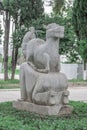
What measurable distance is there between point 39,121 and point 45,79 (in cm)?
115

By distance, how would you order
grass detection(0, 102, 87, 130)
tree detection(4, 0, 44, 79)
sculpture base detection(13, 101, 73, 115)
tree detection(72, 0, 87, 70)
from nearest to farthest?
grass detection(0, 102, 87, 130) → sculpture base detection(13, 101, 73, 115) → tree detection(72, 0, 87, 70) → tree detection(4, 0, 44, 79)

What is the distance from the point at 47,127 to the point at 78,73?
20.1 m

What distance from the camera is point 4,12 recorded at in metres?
20.6

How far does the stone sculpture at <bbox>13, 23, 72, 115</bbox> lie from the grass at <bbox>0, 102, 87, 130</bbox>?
235 millimetres

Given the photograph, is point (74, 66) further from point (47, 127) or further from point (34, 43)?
point (47, 127)

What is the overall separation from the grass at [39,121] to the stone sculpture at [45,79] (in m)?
0.24

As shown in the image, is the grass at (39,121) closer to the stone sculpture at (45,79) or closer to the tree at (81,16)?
the stone sculpture at (45,79)

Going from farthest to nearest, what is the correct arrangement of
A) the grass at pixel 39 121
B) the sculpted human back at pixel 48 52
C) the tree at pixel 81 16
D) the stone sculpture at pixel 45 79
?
the tree at pixel 81 16 → the sculpted human back at pixel 48 52 → the stone sculpture at pixel 45 79 → the grass at pixel 39 121

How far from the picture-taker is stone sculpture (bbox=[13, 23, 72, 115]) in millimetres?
7438

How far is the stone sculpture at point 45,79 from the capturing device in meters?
7.44

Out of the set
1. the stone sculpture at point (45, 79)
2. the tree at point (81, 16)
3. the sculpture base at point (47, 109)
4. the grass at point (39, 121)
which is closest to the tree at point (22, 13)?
the tree at point (81, 16)

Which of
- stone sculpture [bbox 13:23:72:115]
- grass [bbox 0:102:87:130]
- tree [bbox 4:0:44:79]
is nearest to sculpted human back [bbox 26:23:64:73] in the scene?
stone sculpture [bbox 13:23:72:115]

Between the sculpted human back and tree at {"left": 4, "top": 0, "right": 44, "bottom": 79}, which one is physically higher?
tree at {"left": 4, "top": 0, "right": 44, "bottom": 79}

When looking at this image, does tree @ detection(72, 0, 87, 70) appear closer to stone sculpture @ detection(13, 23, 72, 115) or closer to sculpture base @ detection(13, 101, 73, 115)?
stone sculpture @ detection(13, 23, 72, 115)
